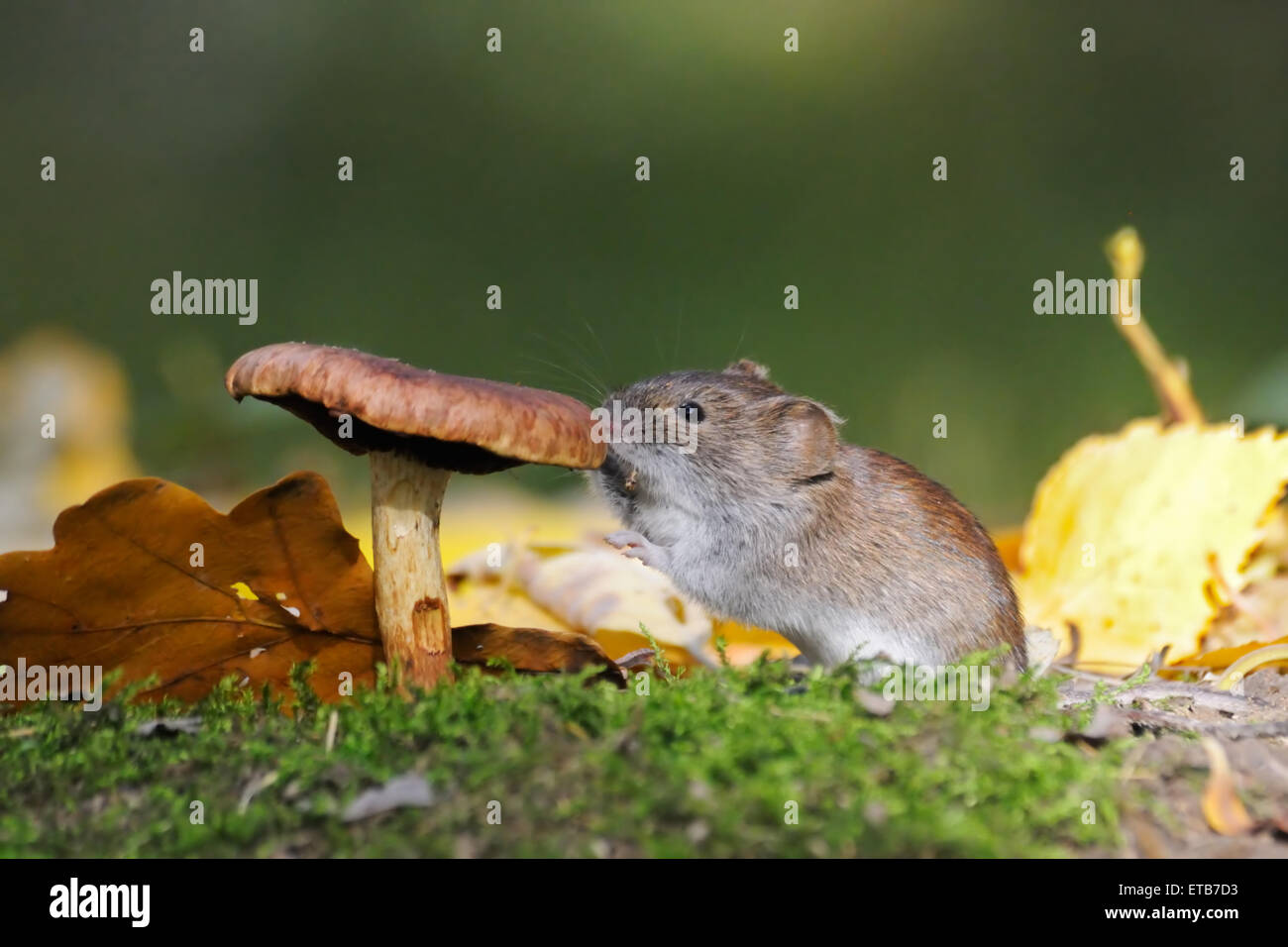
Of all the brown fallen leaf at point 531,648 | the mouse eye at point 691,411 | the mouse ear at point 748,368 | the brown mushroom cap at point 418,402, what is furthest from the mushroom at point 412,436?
the mouse ear at point 748,368

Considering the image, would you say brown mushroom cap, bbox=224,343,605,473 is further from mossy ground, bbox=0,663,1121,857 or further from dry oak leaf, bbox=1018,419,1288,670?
dry oak leaf, bbox=1018,419,1288,670

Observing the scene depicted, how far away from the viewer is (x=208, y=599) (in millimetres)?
2676

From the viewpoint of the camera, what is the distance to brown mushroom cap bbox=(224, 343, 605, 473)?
220 centimetres

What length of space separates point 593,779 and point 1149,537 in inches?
111

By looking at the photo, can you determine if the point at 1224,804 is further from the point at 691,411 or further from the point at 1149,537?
the point at 1149,537

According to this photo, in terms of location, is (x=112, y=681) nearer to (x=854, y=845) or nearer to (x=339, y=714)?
(x=339, y=714)

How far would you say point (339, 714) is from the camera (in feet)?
7.81

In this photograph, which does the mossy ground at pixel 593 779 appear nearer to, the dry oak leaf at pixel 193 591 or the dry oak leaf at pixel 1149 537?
the dry oak leaf at pixel 193 591

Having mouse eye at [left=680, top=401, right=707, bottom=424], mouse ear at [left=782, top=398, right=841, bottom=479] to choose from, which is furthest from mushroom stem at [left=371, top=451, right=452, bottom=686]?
mouse ear at [left=782, top=398, right=841, bottom=479]

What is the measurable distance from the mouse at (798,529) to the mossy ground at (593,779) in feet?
2.45

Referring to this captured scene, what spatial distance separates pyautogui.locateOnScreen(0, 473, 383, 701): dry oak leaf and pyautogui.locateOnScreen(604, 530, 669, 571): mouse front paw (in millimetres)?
787

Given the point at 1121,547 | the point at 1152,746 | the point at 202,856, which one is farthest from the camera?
the point at 1121,547

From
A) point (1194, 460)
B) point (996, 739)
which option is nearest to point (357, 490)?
point (1194, 460)

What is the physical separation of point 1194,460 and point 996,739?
2.51 metres
